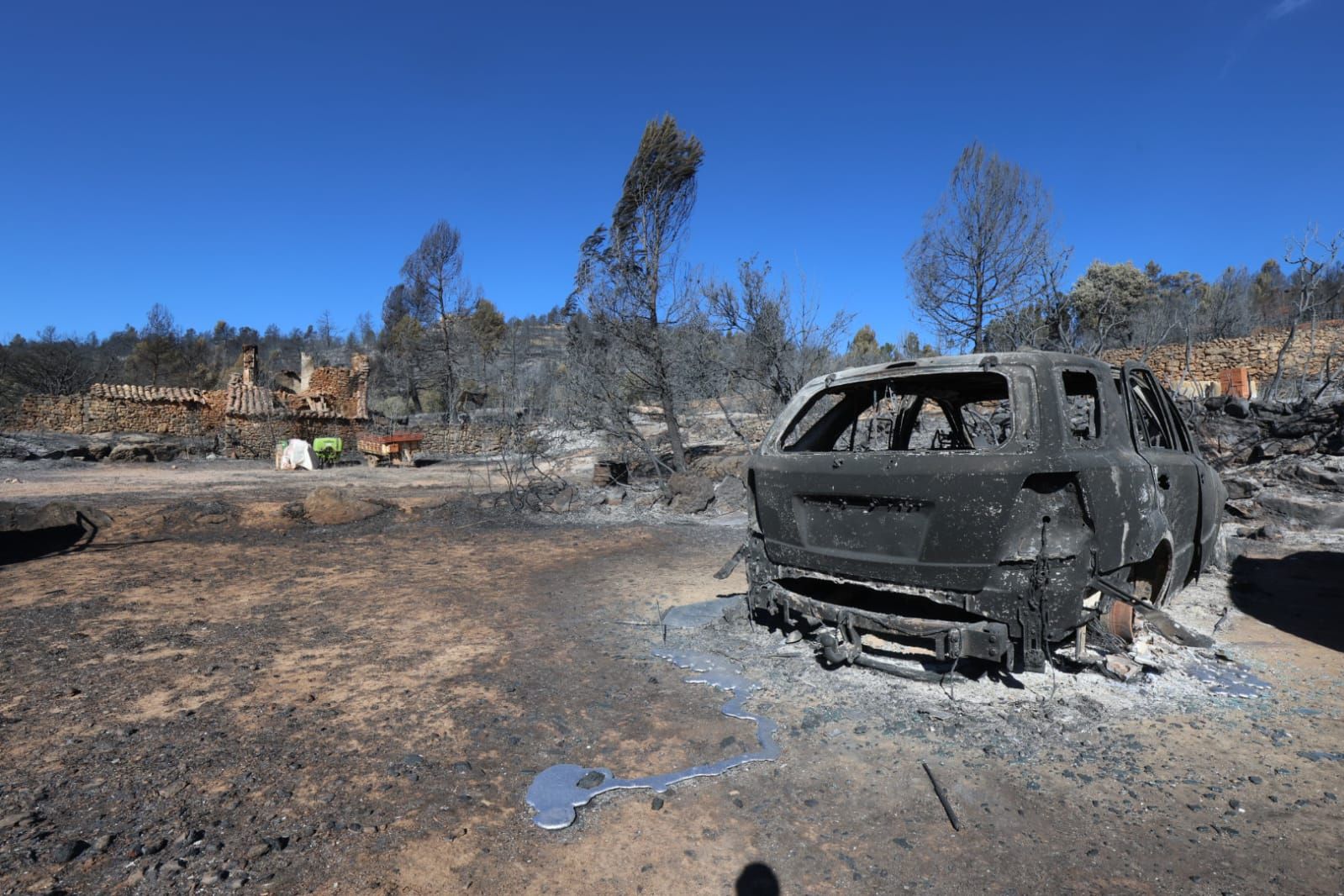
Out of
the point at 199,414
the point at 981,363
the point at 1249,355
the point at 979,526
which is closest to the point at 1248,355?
the point at 1249,355

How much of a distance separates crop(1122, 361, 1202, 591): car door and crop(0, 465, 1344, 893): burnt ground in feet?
2.19

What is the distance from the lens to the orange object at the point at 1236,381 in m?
18.7

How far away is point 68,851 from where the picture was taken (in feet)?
7.36

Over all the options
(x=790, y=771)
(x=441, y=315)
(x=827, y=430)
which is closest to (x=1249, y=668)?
(x=827, y=430)

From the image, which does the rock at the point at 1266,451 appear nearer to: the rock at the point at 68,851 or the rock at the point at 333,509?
the rock at the point at 333,509

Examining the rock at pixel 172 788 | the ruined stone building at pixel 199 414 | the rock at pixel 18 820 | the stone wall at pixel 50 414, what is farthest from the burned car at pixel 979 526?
the stone wall at pixel 50 414

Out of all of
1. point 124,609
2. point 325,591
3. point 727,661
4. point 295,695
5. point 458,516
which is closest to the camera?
point 295,695

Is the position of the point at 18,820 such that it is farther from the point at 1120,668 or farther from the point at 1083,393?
the point at 1083,393

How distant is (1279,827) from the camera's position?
2365 mm

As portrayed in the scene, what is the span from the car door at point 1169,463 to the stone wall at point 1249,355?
1833cm

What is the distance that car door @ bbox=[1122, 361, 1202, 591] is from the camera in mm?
3799

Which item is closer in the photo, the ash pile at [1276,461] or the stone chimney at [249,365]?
the ash pile at [1276,461]

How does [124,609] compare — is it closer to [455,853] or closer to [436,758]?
[436,758]

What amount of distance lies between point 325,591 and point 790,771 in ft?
15.5
